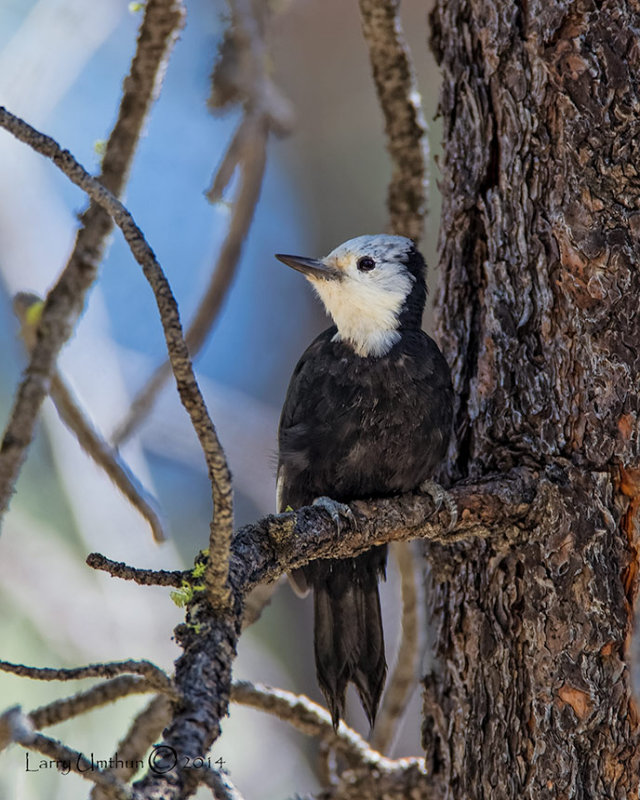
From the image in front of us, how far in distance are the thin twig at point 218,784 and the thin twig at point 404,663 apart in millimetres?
1948

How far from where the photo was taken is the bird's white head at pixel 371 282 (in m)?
3.29

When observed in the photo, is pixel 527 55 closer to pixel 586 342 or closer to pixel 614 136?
pixel 614 136

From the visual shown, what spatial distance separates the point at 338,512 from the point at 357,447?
679mm

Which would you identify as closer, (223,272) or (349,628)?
(349,628)

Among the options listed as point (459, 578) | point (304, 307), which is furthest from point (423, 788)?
point (304, 307)

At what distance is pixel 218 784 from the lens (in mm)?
1296

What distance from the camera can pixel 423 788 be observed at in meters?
2.82

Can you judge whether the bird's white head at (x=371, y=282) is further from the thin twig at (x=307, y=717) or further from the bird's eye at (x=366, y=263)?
the thin twig at (x=307, y=717)

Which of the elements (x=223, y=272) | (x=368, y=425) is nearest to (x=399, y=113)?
(x=223, y=272)

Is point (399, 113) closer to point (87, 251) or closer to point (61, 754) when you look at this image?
point (87, 251)

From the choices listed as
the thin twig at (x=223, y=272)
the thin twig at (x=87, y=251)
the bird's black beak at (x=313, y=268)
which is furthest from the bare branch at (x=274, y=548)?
the thin twig at (x=223, y=272)

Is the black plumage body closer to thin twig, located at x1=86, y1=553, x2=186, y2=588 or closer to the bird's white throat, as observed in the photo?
the bird's white throat

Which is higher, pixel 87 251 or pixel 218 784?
pixel 87 251

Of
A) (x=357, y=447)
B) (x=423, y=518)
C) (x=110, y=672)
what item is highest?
(x=357, y=447)
